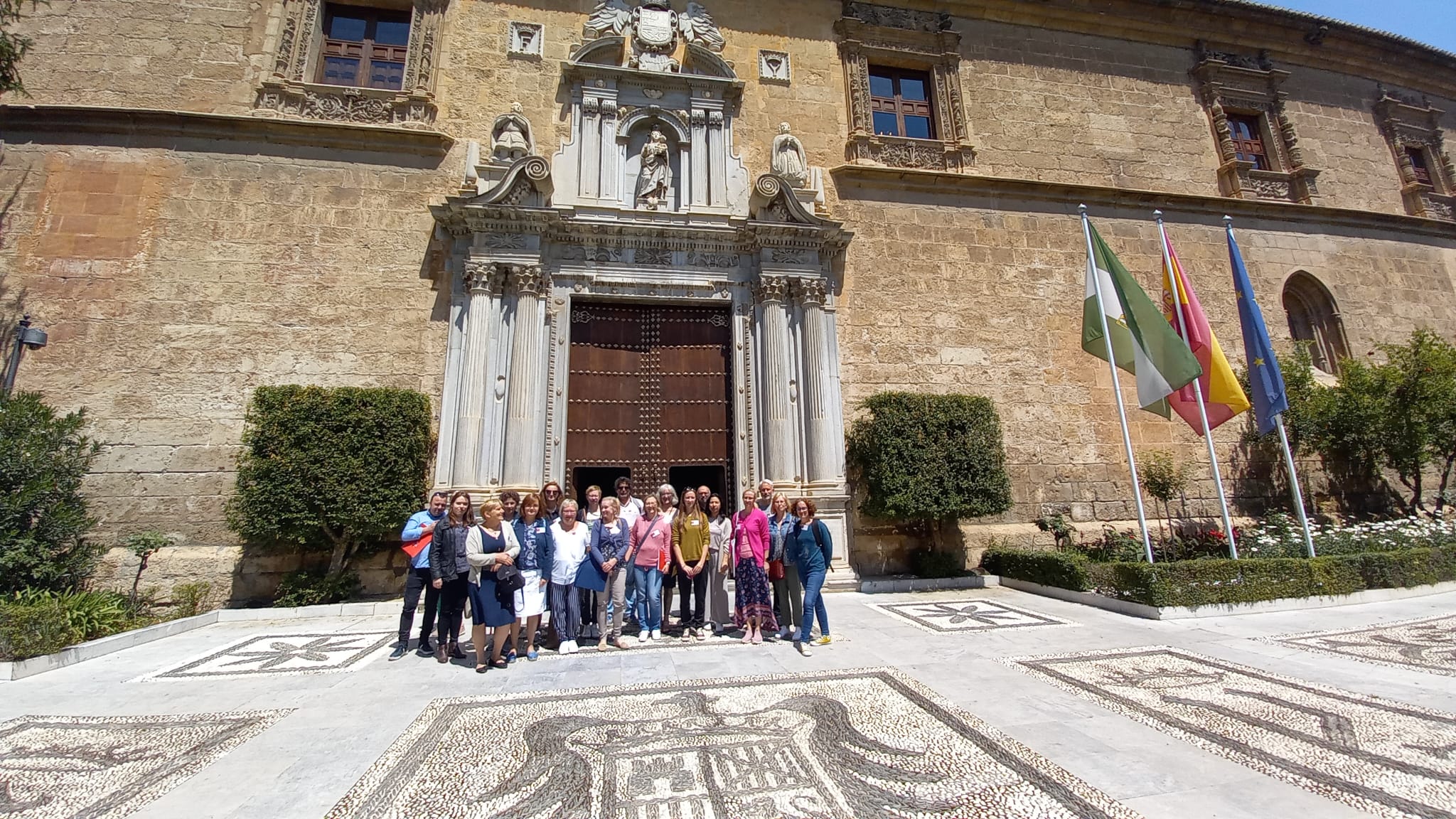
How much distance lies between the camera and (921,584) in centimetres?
895

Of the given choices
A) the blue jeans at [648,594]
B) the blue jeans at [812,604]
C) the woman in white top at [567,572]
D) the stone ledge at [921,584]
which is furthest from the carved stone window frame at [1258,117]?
the woman in white top at [567,572]

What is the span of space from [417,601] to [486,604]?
1.27 m

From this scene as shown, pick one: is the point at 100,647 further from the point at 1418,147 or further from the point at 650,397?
the point at 1418,147

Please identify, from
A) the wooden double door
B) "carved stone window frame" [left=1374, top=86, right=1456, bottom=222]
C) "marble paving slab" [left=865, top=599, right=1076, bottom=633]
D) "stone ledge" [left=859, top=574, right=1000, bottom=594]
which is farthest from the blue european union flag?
"carved stone window frame" [left=1374, top=86, right=1456, bottom=222]

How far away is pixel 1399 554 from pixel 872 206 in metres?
9.44

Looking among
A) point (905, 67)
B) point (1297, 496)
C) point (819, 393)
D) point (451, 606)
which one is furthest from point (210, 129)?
point (1297, 496)

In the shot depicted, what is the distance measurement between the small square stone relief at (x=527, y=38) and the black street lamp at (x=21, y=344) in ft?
28.1

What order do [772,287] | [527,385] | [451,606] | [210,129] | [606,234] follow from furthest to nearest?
1. [772,287]
2. [606,234]
3. [210,129]
4. [527,385]
5. [451,606]

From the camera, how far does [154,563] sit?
816cm

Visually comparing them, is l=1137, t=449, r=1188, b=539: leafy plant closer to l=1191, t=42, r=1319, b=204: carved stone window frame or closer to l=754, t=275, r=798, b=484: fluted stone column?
l=754, t=275, r=798, b=484: fluted stone column

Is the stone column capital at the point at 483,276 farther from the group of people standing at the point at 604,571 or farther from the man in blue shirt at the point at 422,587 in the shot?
the group of people standing at the point at 604,571

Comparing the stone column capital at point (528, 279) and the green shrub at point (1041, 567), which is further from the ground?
the stone column capital at point (528, 279)

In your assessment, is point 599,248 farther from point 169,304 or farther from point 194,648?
point 194,648

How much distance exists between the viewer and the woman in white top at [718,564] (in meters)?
6.11
